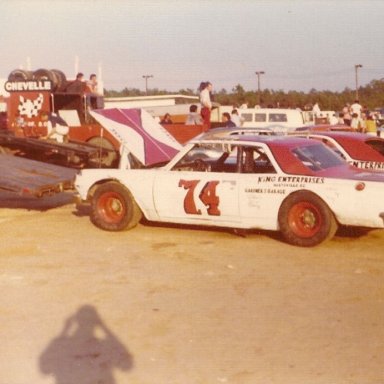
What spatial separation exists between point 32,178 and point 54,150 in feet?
17.2

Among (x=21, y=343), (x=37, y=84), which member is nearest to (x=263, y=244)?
(x=21, y=343)

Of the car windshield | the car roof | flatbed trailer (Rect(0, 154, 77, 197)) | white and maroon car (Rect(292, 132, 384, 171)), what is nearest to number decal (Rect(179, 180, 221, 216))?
the car roof

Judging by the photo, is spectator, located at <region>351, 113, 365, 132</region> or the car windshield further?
spectator, located at <region>351, 113, 365, 132</region>

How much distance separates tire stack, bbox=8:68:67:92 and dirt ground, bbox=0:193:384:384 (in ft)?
30.1

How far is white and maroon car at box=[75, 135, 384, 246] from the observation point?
812cm

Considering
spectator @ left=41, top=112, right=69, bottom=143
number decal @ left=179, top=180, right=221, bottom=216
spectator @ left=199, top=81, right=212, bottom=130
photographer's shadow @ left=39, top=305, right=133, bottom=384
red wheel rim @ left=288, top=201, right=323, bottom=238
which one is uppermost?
spectator @ left=199, top=81, right=212, bottom=130

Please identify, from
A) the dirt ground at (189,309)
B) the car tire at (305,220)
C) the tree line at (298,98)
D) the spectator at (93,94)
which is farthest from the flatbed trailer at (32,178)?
the tree line at (298,98)

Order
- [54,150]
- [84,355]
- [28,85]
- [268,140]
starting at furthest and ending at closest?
[28,85], [54,150], [268,140], [84,355]

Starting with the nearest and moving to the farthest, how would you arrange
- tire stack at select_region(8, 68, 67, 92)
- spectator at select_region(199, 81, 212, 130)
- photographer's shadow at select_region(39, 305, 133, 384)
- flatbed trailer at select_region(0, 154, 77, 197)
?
photographer's shadow at select_region(39, 305, 133, 384), flatbed trailer at select_region(0, 154, 77, 197), tire stack at select_region(8, 68, 67, 92), spectator at select_region(199, 81, 212, 130)

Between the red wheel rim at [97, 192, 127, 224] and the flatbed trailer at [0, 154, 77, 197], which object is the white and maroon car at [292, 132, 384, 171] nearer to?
the red wheel rim at [97, 192, 127, 224]

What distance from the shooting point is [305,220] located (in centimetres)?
837

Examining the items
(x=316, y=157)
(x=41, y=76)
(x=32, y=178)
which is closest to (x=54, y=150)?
(x=41, y=76)

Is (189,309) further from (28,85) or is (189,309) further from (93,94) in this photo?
(93,94)

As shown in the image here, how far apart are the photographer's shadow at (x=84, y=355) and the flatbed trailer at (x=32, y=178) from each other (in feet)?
14.7
